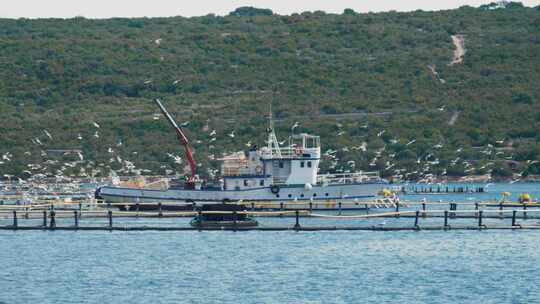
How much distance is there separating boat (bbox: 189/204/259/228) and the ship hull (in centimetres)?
1463

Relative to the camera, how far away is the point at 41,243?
7831 cm

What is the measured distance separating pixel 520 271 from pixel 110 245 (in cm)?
2159

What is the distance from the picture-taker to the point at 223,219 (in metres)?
83.5

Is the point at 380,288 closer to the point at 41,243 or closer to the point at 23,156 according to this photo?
the point at 41,243

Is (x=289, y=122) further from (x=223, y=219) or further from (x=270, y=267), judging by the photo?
(x=270, y=267)

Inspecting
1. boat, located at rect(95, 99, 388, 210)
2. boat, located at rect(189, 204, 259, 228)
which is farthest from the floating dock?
boat, located at rect(95, 99, 388, 210)

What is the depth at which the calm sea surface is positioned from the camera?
60.2m

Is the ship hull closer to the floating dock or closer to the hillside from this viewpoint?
the floating dock

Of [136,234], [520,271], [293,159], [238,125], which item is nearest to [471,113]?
[238,125]

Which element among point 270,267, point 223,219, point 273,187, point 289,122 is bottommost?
point 270,267

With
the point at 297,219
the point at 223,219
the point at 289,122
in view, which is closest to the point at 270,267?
the point at 297,219

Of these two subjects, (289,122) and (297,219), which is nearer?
(297,219)

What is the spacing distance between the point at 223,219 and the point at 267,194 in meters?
16.9

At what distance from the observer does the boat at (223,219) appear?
3265 inches
